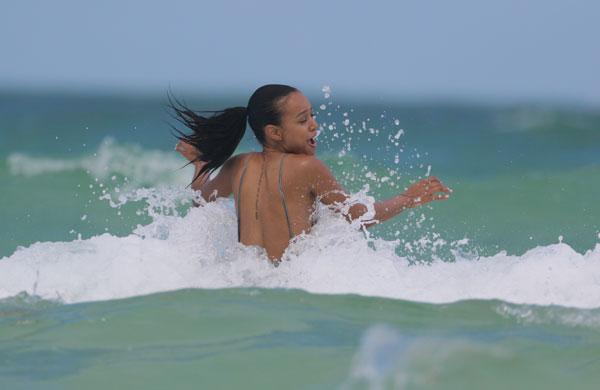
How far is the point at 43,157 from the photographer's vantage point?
16.1m

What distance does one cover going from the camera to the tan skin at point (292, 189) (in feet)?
17.4

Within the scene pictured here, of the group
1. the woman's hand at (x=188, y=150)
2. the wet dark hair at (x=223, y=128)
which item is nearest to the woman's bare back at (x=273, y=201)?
the wet dark hair at (x=223, y=128)

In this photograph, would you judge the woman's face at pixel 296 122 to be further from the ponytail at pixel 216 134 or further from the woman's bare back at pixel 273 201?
the ponytail at pixel 216 134

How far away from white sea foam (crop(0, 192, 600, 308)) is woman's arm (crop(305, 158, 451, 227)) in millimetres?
111

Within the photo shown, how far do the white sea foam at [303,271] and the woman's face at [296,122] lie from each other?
38 cm

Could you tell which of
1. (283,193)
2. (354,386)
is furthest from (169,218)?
(354,386)

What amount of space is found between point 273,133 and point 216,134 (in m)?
0.41

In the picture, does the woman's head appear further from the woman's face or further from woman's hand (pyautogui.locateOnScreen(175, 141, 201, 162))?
woman's hand (pyautogui.locateOnScreen(175, 141, 201, 162))

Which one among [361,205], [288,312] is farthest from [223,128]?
[288,312]

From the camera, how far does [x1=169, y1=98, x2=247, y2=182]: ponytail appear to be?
5656mm

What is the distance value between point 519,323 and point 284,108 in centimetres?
150

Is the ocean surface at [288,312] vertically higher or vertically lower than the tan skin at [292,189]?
lower

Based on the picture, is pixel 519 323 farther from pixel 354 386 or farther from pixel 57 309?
pixel 57 309

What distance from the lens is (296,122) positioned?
5.37 metres
